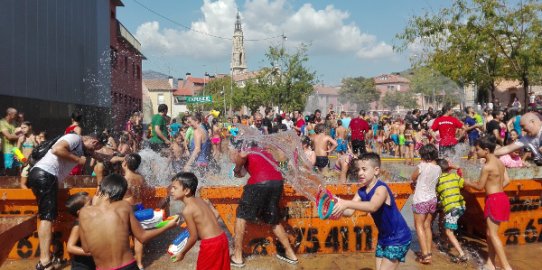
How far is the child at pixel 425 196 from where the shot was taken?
6.14 m

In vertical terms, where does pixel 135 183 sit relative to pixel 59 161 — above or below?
below

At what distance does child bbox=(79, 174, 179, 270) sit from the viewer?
3.87 m

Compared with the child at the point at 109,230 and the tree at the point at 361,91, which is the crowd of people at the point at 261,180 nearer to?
the child at the point at 109,230

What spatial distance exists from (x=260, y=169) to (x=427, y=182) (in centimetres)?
216

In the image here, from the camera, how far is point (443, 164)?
6.39 meters

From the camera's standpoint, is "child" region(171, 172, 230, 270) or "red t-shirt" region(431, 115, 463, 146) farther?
"red t-shirt" region(431, 115, 463, 146)

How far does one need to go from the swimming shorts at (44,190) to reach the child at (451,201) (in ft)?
16.2

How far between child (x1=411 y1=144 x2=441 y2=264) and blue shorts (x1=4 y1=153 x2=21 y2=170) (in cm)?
786

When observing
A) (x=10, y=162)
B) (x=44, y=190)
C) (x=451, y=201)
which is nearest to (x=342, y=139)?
(x=451, y=201)

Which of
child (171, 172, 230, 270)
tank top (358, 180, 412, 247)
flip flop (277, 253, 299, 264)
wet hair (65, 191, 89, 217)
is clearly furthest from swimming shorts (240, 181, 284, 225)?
wet hair (65, 191, 89, 217)

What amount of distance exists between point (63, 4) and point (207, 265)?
19.0 metres

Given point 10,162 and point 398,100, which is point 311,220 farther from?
point 398,100

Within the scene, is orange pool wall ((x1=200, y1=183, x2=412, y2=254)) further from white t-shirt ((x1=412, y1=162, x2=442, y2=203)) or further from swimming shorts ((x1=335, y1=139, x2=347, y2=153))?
swimming shorts ((x1=335, y1=139, x2=347, y2=153))

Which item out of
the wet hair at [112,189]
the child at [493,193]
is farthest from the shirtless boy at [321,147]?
the wet hair at [112,189]
